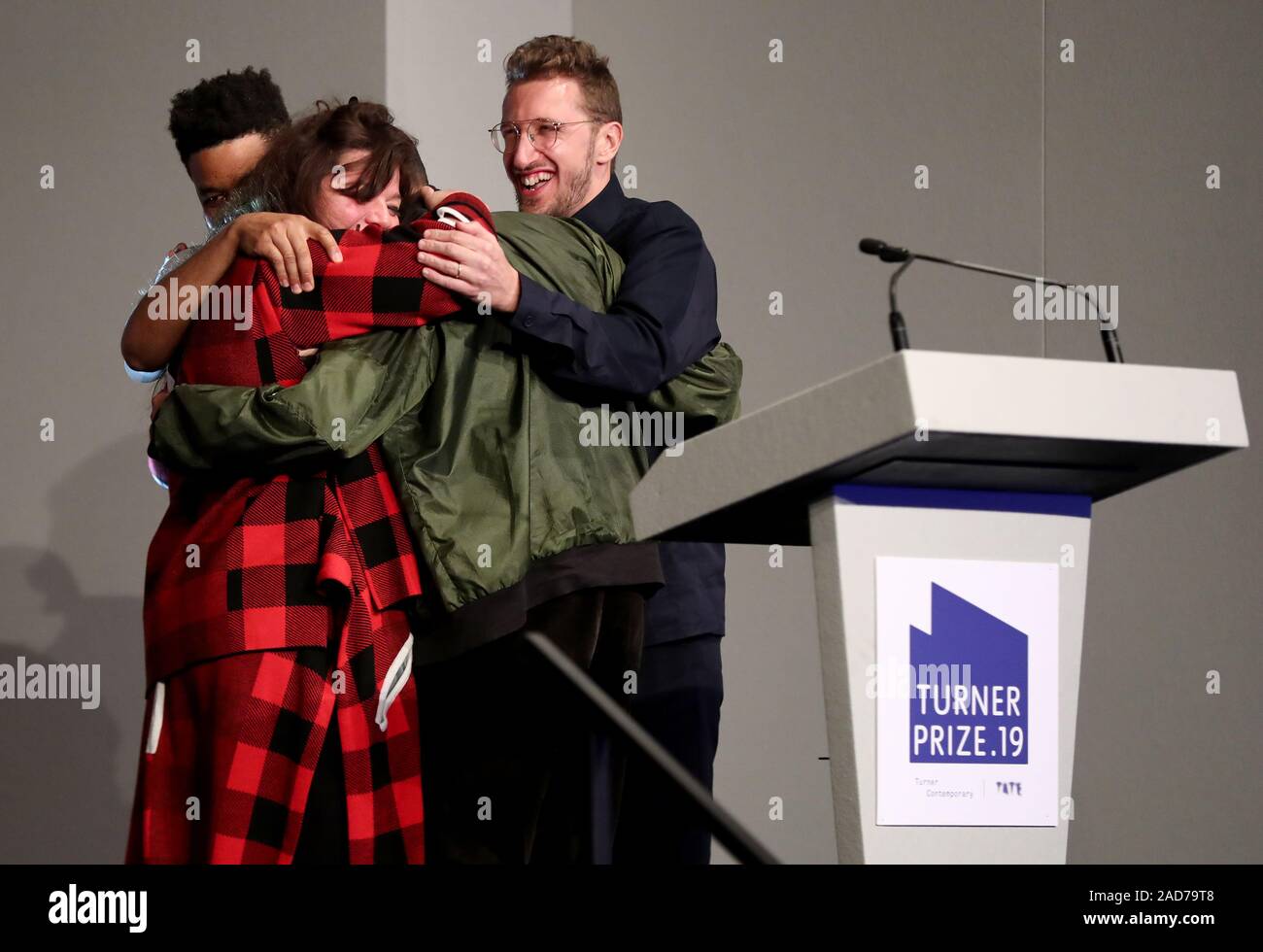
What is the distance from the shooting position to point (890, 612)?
1.44 meters

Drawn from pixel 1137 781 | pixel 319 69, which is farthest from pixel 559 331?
pixel 1137 781

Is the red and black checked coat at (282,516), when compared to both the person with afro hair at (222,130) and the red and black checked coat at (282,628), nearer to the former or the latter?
the red and black checked coat at (282,628)

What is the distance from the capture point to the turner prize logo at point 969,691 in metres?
1.45

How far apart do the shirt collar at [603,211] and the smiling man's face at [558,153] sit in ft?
0.05

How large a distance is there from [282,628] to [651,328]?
631 mm

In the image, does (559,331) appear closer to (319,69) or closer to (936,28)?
(319,69)

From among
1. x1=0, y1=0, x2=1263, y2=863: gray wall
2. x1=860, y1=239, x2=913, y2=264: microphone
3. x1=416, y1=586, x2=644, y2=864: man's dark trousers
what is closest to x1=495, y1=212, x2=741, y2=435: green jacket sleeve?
x1=416, y1=586, x2=644, y2=864: man's dark trousers

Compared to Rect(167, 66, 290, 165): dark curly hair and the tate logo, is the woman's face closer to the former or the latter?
Rect(167, 66, 290, 165): dark curly hair

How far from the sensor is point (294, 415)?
181 centimetres

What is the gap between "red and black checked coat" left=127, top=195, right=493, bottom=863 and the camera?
1.79 metres

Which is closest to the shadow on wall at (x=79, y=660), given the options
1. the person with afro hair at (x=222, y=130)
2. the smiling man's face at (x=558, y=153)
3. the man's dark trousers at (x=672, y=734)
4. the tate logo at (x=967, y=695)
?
the person with afro hair at (x=222, y=130)

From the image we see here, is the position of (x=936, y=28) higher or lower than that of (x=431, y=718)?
higher

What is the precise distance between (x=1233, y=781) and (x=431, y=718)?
2593 mm

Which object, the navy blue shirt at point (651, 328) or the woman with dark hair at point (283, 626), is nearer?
the woman with dark hair at point (283, 626)
